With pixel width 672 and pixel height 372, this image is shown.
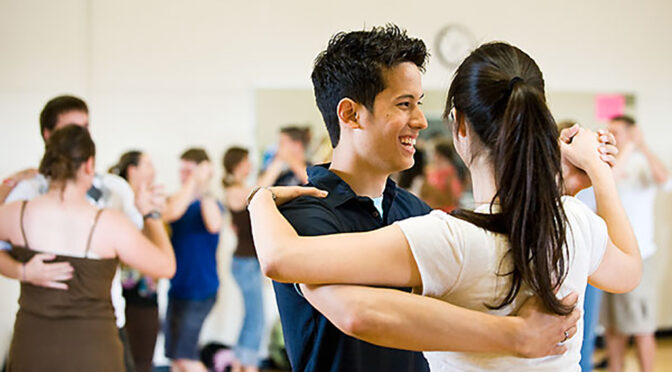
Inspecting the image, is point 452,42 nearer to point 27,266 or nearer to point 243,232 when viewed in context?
point 243,232

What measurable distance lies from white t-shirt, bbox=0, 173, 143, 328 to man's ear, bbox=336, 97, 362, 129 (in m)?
1.41

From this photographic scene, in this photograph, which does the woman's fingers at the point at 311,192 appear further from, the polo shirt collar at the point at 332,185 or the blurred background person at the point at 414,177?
the blurred background person at the point at 414,177

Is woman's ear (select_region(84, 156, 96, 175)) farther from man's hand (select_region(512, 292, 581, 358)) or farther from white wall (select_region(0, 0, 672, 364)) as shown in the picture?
white wall (select_region(0, 0, 672, 364))

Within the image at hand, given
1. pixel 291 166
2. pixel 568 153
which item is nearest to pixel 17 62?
pixel 291 166

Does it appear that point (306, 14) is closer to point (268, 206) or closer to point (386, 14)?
point (386, 14)

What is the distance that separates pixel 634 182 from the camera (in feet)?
14.9

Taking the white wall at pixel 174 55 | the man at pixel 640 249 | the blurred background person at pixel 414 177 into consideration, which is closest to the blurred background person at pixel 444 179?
the blurred background person at pixel 414 177

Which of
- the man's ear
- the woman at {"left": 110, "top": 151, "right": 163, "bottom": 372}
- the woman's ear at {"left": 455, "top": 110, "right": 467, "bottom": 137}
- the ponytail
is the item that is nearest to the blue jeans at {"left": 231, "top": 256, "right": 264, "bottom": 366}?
the woman at {"left": 110, "top": 151, "right": 163, "bottom": 372}

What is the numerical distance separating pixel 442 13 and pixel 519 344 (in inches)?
177

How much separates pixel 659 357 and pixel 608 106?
6.84 ft

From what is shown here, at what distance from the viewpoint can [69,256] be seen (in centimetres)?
231

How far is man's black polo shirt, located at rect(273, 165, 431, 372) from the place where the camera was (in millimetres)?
1312

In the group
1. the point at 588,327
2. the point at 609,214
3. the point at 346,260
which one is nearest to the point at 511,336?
the point at 346,260

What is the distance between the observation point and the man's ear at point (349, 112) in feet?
4.85
